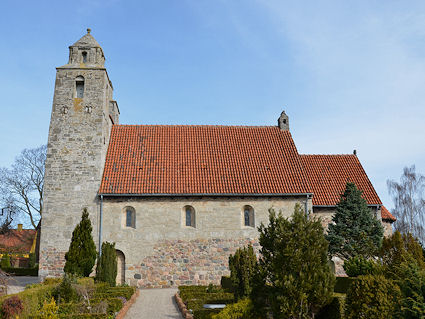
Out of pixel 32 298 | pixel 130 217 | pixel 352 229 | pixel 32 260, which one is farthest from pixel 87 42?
pixel 32 260

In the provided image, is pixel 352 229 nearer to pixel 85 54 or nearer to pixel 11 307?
pixel 11 307

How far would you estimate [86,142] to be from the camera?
1867cm

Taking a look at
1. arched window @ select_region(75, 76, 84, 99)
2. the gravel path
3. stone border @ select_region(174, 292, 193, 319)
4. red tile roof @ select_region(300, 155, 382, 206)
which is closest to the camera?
stone border @ select_region(174, 292, 193, 319)

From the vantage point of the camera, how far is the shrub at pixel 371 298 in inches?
296

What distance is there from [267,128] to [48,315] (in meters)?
16.3

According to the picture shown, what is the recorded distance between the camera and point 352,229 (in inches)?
664

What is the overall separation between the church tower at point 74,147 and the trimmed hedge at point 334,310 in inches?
469

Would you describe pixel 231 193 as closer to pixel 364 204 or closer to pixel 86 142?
pixel 364 204

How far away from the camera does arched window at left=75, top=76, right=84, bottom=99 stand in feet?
64.1

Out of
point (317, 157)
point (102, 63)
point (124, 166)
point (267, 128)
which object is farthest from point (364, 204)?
point (102, 63)

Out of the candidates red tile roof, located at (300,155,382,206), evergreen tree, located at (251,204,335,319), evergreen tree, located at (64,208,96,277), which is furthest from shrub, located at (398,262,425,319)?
red tile roof, located at (300,155,382,206)

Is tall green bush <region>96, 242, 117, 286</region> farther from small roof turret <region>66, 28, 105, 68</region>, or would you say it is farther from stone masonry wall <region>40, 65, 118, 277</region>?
small roof turret <region>66, 28, 105, 68</region>

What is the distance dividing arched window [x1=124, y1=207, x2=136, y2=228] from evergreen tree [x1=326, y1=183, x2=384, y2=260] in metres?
8.83

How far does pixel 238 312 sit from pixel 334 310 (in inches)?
84.5
